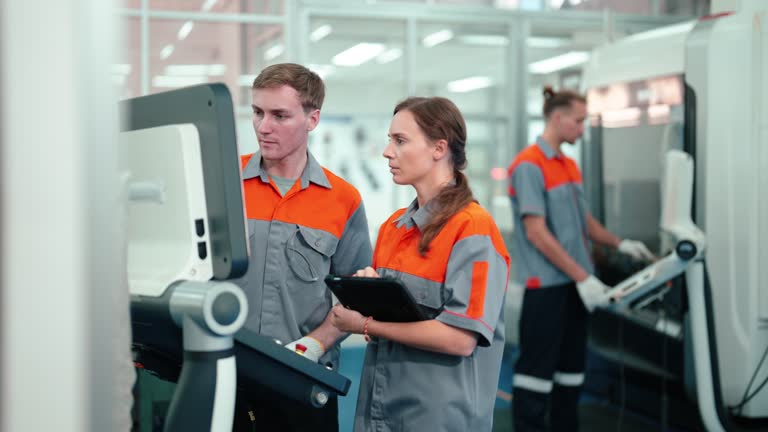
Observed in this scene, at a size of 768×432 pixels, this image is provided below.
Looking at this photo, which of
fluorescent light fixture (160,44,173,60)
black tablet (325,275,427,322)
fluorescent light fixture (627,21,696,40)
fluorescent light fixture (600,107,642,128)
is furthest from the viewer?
fluorescent light fixture (160,44,173,60)

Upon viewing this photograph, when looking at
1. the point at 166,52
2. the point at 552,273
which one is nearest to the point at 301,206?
the point at 552,273

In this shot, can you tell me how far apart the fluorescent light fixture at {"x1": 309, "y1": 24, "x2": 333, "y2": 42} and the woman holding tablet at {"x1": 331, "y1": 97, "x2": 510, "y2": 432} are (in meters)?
4.89

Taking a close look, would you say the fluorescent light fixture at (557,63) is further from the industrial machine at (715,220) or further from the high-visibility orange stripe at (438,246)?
the high-visibility orange stripe at (438,246)

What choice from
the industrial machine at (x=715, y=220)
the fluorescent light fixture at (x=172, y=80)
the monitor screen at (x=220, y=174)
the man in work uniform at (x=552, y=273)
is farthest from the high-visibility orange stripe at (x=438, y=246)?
the fluorescent light fixture at (x=172, y=80)

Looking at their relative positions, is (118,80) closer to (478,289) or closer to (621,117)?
(478,289)

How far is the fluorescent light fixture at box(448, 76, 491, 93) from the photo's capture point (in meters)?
7.71

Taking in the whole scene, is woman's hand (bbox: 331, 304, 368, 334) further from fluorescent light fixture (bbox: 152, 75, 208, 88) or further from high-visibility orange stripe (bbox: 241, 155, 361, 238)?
fluorescent light fixture (bbox: 152, 75, 208, 88)

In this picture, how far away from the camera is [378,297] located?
1681mm

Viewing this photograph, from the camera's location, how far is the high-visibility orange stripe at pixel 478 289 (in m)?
1.74

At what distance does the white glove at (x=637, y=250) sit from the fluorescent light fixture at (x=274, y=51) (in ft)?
10.8

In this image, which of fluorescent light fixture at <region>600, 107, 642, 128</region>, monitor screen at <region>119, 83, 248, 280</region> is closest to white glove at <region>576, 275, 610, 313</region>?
fluorescent light fixture at <region>600, 107, 642, 128</region>

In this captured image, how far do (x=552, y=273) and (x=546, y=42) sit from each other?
13.5ft

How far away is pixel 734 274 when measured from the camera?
362cm

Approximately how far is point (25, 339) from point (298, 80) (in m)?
1.31
